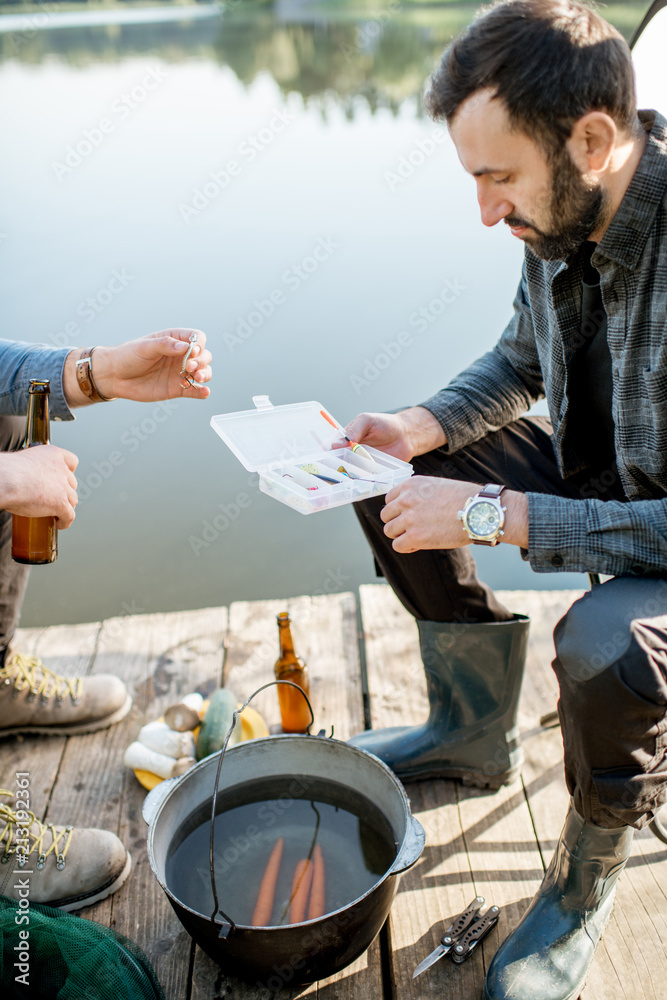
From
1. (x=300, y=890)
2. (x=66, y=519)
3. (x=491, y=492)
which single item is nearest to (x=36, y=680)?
(x=66, y=519)

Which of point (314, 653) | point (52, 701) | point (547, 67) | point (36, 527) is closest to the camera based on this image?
point (547, 67)

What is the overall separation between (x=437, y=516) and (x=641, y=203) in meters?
0.68

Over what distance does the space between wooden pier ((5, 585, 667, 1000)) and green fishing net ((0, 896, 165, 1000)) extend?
0.63 feet

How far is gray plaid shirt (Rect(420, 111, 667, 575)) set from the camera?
1.39m

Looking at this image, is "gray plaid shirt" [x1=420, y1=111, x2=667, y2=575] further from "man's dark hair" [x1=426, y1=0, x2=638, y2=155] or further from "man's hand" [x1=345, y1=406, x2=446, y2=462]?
"man's hand" [x1=345, y1=406, x2=446, y2=462]

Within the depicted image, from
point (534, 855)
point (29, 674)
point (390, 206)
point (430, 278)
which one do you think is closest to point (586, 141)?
point (534, 855)

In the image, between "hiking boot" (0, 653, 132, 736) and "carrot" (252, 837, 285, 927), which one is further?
"hiking boot" (0, 653, 132, 736)

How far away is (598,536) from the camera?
140cm

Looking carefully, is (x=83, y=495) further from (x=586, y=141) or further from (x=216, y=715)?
(x=586, y=141)

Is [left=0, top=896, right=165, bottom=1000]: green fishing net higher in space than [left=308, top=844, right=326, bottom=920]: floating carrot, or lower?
higher

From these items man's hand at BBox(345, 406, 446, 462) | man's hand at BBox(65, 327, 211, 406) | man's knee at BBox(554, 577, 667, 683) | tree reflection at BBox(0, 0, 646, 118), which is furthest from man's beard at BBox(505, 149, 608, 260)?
tree reflection at BBox(0, 0, 646, 118)

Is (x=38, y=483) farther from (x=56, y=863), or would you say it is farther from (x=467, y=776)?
(x=467, y=776)

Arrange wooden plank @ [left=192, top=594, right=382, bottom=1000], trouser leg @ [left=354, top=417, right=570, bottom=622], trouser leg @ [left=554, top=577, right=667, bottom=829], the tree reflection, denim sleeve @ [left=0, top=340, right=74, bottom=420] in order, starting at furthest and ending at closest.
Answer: the tree reflection, wooden plank @ [left=192, top=594, right=382, bottom=1000], denim sleeve @ [left=0, top=340, right=74, bottom=420], trouser leg @ [left=354, top=417, right=570, bottom=622], trouser leg @ [left=554, top=577, right=667, bottom=829]

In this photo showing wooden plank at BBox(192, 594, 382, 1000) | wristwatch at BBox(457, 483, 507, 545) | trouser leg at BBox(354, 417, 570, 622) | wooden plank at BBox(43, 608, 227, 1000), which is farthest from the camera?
wooden plank at BBox(192, 594, 382, 1000)
